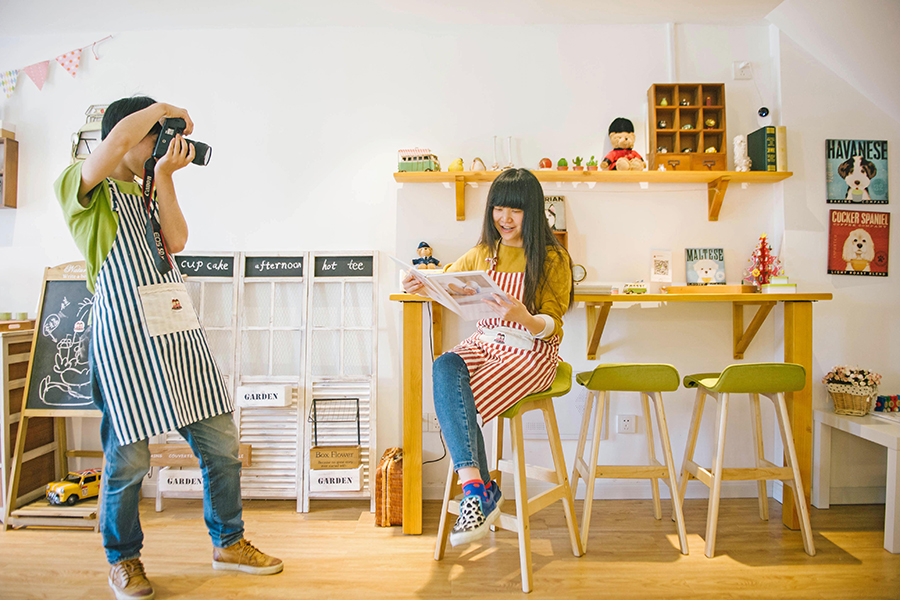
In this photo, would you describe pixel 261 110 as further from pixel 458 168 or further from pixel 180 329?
pixel 180 329

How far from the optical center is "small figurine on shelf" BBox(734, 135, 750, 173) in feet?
8.21

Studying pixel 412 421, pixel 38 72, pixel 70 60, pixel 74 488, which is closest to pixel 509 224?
pixel 412 421

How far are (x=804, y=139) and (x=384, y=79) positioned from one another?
7.02 ft

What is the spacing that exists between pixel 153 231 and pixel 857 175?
124 inches

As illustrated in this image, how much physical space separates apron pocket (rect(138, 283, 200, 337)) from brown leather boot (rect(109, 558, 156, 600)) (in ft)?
2.51

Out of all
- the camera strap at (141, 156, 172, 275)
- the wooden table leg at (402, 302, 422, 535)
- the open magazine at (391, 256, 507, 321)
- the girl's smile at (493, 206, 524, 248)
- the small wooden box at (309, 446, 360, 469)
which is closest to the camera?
the open magazine at (391, 256, 507, 321)

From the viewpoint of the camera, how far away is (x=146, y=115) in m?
1.57

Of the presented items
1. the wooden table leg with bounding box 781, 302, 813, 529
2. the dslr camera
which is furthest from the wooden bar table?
the dslr camera

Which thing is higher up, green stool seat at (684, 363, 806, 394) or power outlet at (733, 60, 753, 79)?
power outlet at (733, 60, 753, 79)

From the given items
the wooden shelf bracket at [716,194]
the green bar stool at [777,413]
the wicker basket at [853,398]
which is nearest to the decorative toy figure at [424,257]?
the green bar stool at [777,413]

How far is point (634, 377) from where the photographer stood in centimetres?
196

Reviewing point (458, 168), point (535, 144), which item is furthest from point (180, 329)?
point (535, 144)

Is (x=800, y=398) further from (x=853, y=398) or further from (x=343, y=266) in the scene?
(x=343, y=266)

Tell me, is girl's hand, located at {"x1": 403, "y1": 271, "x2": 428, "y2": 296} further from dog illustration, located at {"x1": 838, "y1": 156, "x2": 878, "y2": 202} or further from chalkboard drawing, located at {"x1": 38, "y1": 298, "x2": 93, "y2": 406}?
dog illustration, located at {"x1": 838, "y1": 156, "x2": 878, "y2": 202}
